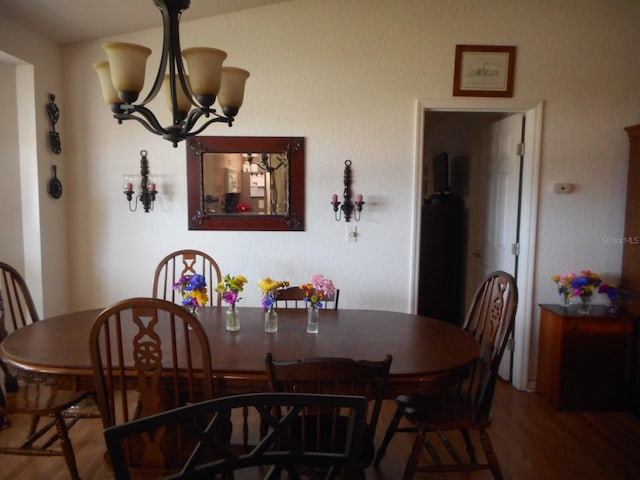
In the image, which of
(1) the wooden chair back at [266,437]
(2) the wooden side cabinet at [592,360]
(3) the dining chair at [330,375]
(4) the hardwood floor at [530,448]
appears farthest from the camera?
(2) the wooden side cabinet at [592,360]

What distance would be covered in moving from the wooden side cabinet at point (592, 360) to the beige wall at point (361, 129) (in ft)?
1.15

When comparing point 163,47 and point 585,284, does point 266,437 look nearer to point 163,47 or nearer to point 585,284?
point 163,47

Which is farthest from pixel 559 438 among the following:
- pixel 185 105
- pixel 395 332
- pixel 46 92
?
pixel 46 92

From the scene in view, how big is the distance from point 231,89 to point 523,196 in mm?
2277

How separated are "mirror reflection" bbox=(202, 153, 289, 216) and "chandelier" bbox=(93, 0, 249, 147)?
1222 millimetres

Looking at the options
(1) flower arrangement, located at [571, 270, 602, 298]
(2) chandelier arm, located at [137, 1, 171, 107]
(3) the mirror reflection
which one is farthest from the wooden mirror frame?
(1) flower arrangement, located at [571, 270, 602, 298]

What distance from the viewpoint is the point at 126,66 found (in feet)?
5.06

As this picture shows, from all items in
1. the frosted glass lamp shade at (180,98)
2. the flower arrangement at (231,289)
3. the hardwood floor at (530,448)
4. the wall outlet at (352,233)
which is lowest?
the hardwood floor at (530,448)

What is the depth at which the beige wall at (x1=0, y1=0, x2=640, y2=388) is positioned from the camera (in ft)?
9.63

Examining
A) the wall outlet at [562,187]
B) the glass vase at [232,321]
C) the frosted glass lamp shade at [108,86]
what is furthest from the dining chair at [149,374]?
the wall outlet at [562,187]

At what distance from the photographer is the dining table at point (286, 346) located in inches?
64.2

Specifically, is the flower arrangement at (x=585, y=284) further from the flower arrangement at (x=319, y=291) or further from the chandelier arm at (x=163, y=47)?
the chandelier arm at (x=163, y=47)

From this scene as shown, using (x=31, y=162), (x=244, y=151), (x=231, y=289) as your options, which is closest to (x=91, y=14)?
(x=31, y=162)

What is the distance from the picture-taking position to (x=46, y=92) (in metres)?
2.87
